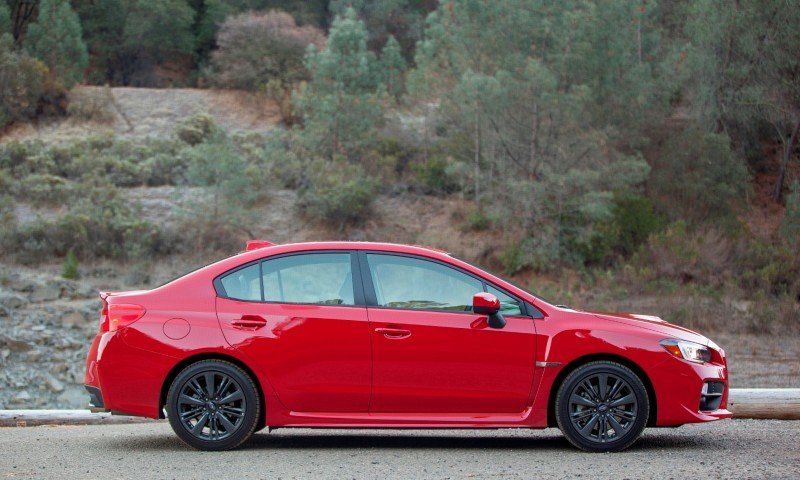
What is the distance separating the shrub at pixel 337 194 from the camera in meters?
31.4

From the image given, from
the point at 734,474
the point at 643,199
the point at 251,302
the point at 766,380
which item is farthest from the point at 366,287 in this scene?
the point at 643,199

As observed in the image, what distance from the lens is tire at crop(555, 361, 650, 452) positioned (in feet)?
26.6

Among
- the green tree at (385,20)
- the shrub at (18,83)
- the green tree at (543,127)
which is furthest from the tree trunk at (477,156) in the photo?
the shrub at (18,83)

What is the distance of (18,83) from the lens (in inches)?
1467

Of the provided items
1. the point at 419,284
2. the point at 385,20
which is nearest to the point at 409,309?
the point at 419,284

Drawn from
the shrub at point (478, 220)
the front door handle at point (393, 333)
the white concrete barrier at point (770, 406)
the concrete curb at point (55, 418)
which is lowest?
the concrete curb at point (55, 418)

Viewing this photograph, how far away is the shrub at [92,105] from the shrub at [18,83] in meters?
1.24

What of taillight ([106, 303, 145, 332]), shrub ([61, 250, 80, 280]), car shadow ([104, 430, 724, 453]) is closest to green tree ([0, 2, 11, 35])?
shrub ([61, 250, 80, 280])

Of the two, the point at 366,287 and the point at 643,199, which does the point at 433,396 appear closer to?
the point at 366,287

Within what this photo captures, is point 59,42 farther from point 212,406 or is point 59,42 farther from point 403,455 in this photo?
point 403,455

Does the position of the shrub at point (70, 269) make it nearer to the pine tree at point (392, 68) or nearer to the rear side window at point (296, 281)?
the pine tree at point (392, 68)

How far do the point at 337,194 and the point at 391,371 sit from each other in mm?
23394

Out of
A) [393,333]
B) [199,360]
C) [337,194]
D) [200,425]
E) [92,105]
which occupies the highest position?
[92,105]

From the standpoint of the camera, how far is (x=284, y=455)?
8180 mm
